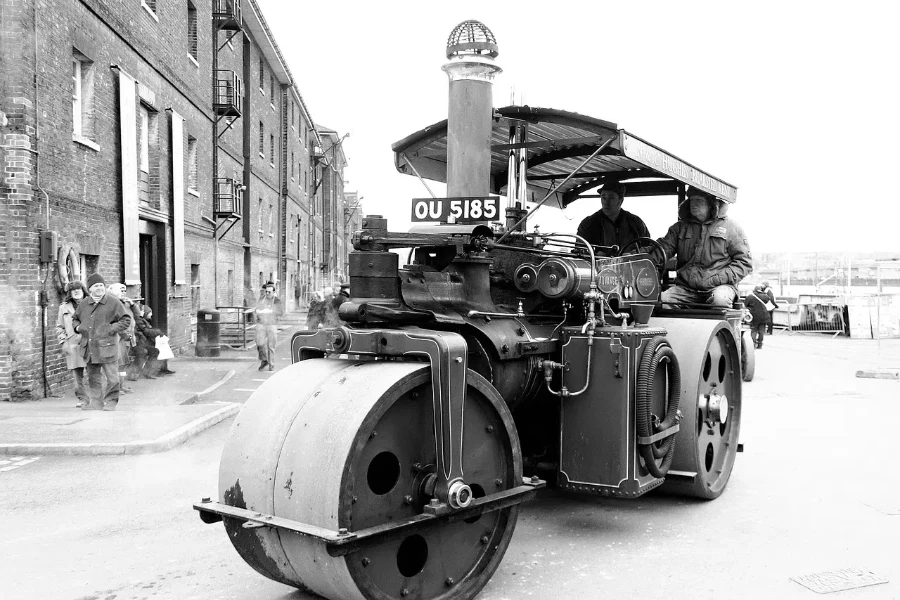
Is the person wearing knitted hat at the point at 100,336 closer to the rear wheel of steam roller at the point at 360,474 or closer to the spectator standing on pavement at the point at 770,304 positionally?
the rear wheel of steam roller at the point at 360,474

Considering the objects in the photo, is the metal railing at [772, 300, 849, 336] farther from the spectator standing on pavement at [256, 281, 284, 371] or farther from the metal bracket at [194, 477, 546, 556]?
the metal bracket at [194, 477, 546, 556]

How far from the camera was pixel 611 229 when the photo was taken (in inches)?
297

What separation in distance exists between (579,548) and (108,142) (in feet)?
37.4

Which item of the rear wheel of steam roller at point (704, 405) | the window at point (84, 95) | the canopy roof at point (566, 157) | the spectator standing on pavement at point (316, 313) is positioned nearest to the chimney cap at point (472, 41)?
the canopy roof at point (566, 157)

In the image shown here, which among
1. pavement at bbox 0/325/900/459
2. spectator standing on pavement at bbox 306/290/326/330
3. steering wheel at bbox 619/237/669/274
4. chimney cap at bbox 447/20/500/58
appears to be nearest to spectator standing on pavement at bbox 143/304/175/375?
pavement at bbox 0/325/900/459

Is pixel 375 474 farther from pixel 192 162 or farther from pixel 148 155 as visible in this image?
pixel 192 162

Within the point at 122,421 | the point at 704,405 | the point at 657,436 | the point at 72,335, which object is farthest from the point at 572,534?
the point at 72,335

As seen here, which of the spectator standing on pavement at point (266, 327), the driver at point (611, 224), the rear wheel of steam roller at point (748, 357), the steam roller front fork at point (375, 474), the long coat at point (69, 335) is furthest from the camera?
the spectator standing on pavement at point (266, 327)

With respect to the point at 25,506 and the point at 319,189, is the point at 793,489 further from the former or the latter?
the point at 319,189

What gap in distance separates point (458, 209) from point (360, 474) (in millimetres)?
2057

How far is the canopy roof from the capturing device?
5668mm

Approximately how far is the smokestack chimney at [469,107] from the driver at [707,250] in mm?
2575

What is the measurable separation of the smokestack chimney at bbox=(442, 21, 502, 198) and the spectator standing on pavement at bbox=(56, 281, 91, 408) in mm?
6856

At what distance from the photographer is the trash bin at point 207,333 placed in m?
17.2
